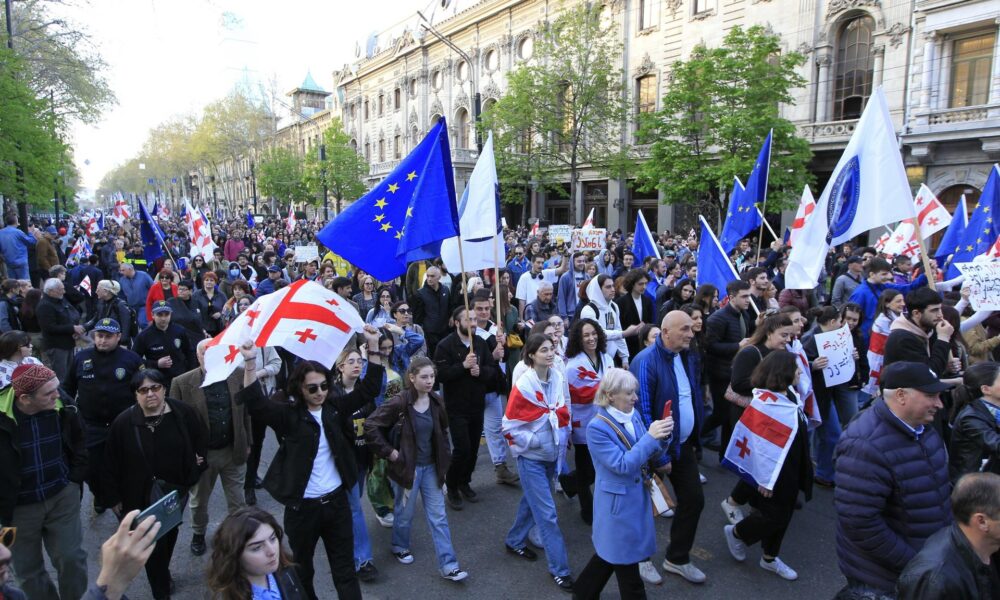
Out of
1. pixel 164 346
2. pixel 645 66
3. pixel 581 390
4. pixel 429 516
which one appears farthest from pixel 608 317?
pixel 645 66

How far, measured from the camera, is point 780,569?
14.4 ft

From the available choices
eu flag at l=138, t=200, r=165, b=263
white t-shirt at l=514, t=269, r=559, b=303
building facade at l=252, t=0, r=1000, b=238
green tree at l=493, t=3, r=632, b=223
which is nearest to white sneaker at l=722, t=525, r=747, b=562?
white t-shirt at l=514, t=269, r=559, b=303

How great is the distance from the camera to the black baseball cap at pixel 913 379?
2877 millimetres

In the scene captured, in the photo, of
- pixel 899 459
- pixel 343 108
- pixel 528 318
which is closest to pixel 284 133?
pixel 343 108

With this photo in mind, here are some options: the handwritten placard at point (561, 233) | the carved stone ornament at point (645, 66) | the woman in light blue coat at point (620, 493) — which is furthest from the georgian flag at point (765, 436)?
the carved stone ornament at point (645, 66)

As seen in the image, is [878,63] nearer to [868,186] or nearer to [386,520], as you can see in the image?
[868,186]

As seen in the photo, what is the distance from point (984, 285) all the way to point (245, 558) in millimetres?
6821

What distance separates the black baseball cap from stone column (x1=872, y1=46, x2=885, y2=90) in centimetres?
2415

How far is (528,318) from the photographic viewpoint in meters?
8.53

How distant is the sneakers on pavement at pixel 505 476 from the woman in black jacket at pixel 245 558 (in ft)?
12.4

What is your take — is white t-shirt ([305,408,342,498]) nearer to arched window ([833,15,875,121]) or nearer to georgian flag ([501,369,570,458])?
georgian flag ([501,369,570,458])

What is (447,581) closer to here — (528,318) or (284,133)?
(528,318)

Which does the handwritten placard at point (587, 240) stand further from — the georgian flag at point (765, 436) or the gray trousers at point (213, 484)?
the gray trousers at point (213, 484)

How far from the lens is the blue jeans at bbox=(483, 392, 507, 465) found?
6281 millimetres
